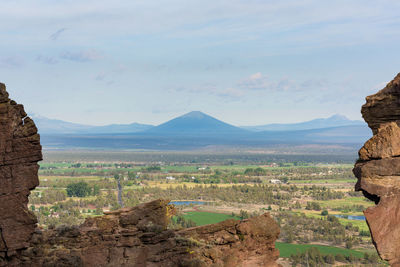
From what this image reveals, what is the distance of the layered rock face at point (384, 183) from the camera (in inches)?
646

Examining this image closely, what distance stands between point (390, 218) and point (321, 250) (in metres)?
67.2

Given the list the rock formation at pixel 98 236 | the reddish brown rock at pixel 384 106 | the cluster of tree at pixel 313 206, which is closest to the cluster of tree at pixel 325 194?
the cluster of tree at pixel 313 206

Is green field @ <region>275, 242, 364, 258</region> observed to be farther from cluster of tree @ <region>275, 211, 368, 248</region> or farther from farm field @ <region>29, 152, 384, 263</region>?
cluster of tree @ <region>275, 211, 368, 248</region>

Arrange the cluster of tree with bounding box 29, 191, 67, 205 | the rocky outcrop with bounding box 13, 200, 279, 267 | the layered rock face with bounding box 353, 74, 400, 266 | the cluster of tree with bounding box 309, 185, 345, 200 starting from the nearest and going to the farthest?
the layered rock face with bounding box 353, 74, 400, 266
the rocky outcrop with bounding box 13, 200, 279, 267
the cluster of tree with bounding box 29, 191, 67, 205
the cluster of tree with bounding box 309, 185, 345, 200

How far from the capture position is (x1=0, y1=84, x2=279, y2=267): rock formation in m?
19.1

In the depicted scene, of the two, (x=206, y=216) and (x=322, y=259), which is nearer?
(x=322, y=259)

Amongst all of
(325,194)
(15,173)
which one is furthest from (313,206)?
(15,173)

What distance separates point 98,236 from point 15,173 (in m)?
3.72

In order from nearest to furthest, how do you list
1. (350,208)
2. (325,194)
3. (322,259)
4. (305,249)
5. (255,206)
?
(322,259), (305,249), (350,208), (255,206), (325,194)

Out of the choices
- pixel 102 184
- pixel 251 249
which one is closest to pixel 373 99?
pixel 251 249

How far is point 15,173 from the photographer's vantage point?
1922 centimetres

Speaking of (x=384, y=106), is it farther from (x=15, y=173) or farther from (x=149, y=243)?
(x=15, y=173)

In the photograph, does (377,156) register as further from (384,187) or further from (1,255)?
(1,255)

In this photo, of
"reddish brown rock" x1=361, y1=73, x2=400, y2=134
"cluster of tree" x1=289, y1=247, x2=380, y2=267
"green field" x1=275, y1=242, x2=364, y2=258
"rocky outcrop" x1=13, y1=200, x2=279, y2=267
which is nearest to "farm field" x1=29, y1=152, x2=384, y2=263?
"green field" x1=275, y1=242, x2=364, y2=258
